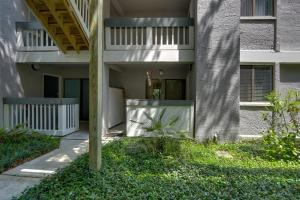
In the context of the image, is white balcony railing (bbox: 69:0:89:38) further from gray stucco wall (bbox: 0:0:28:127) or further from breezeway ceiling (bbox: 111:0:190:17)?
gray stucco wall (bbox: 0:0:28:127)

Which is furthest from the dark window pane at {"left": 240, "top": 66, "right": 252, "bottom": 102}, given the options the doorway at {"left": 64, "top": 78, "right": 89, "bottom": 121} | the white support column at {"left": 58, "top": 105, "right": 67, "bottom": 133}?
the doorway at {"left": 64, "top": 78, "right": 89, "bottom": 121}

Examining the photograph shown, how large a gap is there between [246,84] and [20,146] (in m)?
7.45

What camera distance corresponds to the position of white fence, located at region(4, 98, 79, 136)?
29.2 feet

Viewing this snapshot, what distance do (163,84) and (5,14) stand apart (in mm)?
7716

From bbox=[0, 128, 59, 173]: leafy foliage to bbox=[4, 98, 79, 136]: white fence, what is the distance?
2.84ft

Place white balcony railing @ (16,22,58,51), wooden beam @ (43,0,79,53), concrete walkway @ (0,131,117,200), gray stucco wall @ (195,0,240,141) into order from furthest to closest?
white balcony railing @ (16,22,58,51) < gray stucco wall @ (195,0,240,141) < wooden beam @ (43,0,79,53) < concrete walkway @ (0,131,117,200)

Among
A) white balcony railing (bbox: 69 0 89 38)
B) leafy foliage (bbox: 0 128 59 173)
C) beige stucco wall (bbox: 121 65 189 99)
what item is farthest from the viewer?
beige stucco wall (bbox: 121 65 189 99)

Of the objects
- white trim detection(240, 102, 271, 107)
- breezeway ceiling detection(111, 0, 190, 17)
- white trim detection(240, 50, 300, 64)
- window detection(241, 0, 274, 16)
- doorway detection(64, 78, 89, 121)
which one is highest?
breezeway ceiling detection(111, 0, 190, 17)

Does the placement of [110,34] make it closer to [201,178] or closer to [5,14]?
[5,14]

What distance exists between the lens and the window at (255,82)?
8.51m

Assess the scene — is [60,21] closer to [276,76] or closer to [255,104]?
[255,104]

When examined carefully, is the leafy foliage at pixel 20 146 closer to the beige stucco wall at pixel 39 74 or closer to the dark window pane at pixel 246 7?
the beige stucco wall at pixel 39 74

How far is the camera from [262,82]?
28.1ft

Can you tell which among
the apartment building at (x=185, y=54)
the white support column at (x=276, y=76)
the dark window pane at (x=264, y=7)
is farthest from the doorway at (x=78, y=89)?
the white support column at (x=276, y=76)
